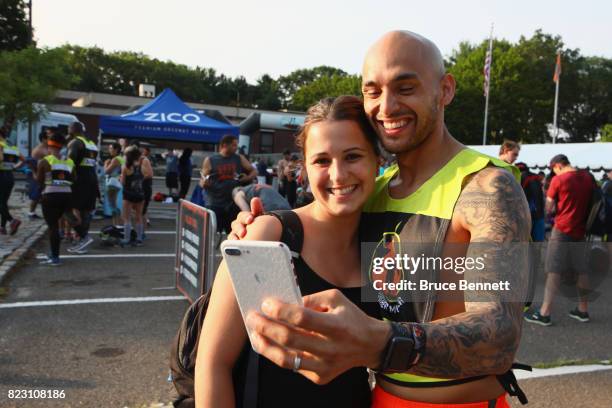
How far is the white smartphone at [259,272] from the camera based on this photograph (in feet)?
3.83

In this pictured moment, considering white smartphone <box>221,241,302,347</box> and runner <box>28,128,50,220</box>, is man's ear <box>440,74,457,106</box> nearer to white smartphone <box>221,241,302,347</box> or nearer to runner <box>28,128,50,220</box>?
white smartphone <box>221,241,302,347</box>

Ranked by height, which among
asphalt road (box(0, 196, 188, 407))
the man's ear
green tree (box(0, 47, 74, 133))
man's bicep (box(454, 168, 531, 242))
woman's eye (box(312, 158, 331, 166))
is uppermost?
green tree (box(0, 47, 74, 133))

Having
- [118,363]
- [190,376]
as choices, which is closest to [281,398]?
[190,376]

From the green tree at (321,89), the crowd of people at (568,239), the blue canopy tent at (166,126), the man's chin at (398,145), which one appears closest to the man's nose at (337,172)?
the man's chin at (398,145)

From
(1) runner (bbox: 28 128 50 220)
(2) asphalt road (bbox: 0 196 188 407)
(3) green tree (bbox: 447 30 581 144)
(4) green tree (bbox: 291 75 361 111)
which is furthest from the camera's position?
(4) green tree (bbox: 291 75 361 111)

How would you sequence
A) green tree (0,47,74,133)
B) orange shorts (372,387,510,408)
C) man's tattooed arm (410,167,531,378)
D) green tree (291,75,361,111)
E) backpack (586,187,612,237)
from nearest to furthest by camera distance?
1. man's tattooed arm (410,167,531,378)
2. orange shorts (372,387,510,408)
3. backpack (586,187,612,237)
4. green tree (0,47,74,133)
5. green tree (291,75,361,111)

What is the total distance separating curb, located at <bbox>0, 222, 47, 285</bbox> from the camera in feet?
24.1

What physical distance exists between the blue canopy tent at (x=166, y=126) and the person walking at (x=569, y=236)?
350 inches

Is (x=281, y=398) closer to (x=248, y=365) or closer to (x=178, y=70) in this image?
(x=248, y=365)

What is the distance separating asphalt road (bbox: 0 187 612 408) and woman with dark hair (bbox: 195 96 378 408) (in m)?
2.40

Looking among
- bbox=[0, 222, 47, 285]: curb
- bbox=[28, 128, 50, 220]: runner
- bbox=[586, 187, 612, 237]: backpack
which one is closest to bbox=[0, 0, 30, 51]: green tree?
bbox=[28, 128, 50, 220]: runner

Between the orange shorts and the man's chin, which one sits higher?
the man's chin

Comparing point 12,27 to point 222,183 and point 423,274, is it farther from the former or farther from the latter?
point 423,274

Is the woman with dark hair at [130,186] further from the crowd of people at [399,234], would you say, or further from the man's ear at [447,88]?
the man's ear at [447,88]
